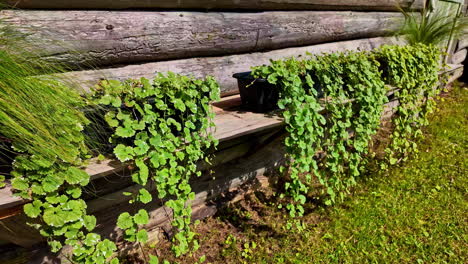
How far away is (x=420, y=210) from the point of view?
2.46 m

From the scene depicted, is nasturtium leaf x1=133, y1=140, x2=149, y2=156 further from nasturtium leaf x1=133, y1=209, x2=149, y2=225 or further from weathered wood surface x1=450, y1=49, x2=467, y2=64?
weathered wood surface x1=450, y1=49, x2=467, y2=64

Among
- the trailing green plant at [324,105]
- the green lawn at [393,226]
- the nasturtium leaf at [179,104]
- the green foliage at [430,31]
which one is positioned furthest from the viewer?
the green foliage at [430,31]

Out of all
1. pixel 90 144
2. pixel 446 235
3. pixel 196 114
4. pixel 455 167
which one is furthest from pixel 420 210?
pixel 90 144

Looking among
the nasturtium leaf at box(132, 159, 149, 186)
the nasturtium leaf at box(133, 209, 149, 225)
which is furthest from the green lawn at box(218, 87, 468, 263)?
the nasturtium leaf at box(132, 159, 149, 186)

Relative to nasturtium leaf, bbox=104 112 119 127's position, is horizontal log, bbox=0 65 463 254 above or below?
below

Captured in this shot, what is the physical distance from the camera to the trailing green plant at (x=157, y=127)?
4.44 feet

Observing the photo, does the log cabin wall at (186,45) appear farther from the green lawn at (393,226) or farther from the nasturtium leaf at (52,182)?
the green lawn at (393,226)

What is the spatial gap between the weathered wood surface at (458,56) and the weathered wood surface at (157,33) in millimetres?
3424

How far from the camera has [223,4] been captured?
219 centimetres

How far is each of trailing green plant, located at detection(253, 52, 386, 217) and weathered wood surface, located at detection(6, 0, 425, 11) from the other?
526 millimetres

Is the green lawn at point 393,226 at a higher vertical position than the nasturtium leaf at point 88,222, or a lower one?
lower

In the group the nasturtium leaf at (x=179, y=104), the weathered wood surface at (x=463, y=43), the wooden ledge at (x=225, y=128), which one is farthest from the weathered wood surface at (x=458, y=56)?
the nasturtium leaf at (x=179, y=104)

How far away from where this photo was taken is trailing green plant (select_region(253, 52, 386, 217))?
6.24ft

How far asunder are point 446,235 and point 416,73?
4.31 ft
